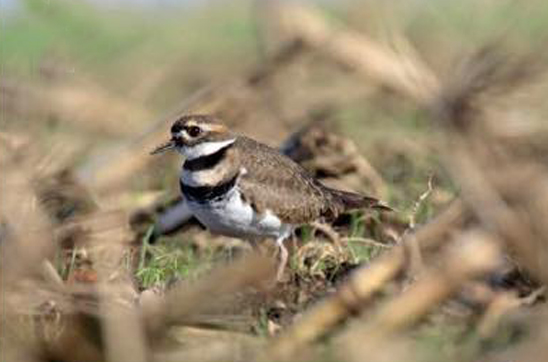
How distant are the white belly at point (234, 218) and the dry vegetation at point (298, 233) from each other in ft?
0.62

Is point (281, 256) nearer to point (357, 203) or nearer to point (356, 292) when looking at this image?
point (357, 203)

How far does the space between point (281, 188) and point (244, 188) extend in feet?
0.84

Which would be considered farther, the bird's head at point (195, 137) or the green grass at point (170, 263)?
the bird's head at point (195, 137)

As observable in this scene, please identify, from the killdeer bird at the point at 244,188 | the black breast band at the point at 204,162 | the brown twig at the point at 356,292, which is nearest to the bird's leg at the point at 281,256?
the killdeer bird at the point at 244,188

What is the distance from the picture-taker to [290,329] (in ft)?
13.4

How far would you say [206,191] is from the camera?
615cm

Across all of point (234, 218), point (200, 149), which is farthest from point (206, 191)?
point (200, 149)

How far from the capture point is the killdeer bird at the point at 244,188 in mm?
6164

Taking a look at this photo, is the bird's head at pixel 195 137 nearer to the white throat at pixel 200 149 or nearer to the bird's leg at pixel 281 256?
the white throat at pixel 200 149

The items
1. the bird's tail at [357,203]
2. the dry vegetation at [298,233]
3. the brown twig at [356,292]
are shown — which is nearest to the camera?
the dry vegetation at [298,233]

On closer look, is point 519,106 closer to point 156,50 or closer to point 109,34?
point 156,50

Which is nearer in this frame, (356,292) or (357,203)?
(356,292)

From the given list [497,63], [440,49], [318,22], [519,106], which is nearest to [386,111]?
[440,49]

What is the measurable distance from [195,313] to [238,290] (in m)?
0.17
